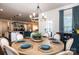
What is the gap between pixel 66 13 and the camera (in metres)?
2.06

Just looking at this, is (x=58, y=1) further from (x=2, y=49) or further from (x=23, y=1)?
(x=2, y=49)

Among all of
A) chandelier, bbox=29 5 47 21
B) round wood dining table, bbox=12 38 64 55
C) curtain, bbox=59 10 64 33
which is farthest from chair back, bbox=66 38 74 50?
chandelier, bbox=29 5 47 21

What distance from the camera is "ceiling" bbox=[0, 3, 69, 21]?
2.00m

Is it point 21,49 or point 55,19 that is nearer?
point 21,49

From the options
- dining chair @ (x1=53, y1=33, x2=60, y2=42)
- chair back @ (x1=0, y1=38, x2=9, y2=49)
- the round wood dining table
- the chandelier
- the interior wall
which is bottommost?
the round wood dining table

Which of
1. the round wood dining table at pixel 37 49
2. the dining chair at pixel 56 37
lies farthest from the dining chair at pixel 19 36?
the dining chair at pixel 56 37

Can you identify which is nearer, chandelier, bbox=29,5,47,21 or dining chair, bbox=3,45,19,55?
dining chair, bbox=3,45,19,55

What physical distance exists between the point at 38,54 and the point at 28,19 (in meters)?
0.64

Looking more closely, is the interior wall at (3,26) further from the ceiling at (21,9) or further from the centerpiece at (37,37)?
the centerpiece at (37,37)

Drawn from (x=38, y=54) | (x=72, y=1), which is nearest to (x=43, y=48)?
(x=38, y=54)

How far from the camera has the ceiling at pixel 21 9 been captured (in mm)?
2002

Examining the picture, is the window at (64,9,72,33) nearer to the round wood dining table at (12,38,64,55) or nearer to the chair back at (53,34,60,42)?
the chair back at (53,34,60,42)

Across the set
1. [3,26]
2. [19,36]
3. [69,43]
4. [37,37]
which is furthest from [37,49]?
[3,26]

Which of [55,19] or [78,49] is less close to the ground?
[55,19]
